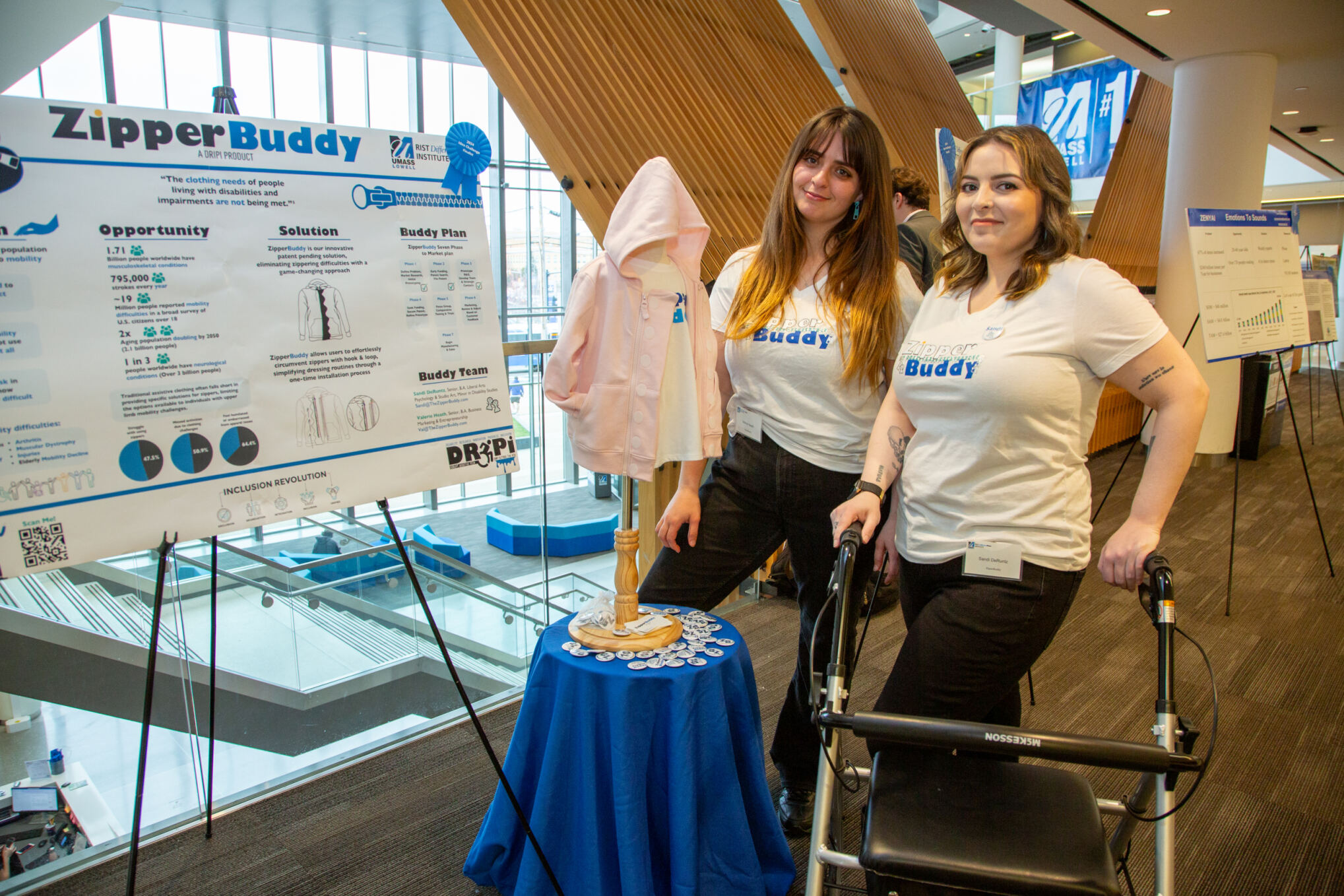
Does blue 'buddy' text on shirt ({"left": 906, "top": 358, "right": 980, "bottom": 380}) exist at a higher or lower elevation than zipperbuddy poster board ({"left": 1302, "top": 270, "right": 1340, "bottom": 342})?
lower

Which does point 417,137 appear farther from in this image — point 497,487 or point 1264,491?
point 497,487

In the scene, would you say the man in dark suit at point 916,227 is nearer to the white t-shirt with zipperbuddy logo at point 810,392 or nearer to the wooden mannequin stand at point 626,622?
the white t-shirt with zipperbuddy logo at point 810,392

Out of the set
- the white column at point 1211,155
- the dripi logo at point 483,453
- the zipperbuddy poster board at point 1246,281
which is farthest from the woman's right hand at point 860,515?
the white column at point 1211,155

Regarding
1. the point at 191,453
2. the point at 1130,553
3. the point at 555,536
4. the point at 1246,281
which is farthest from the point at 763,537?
the point at 555,536

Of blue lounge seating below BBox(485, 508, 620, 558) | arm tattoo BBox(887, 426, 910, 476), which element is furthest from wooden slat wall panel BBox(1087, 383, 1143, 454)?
arm tattoo BBox(887, 426, 910, 476)

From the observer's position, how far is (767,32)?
4.95 metres

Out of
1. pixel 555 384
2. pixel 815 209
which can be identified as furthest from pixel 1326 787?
pixel 555 384

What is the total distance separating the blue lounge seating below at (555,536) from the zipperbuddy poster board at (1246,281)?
26.2 ft

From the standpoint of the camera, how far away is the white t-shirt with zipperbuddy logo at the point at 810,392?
1.88 m

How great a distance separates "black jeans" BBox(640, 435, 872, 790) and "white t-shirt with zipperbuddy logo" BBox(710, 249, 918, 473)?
0.12ft

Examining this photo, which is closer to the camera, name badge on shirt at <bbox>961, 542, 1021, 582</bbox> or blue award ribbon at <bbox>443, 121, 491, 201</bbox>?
name badge on shirt at <bbox>961, 542, 1021, 582</bbox>

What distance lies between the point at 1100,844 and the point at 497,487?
47.8 ft

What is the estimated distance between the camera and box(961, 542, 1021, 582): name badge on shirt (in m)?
1.54

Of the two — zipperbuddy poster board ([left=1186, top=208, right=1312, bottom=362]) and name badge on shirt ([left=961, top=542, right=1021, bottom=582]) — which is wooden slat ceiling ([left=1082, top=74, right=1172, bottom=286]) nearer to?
zipperbuddy poster board ([left=1186, top=208, right=1312, bottom=362])
